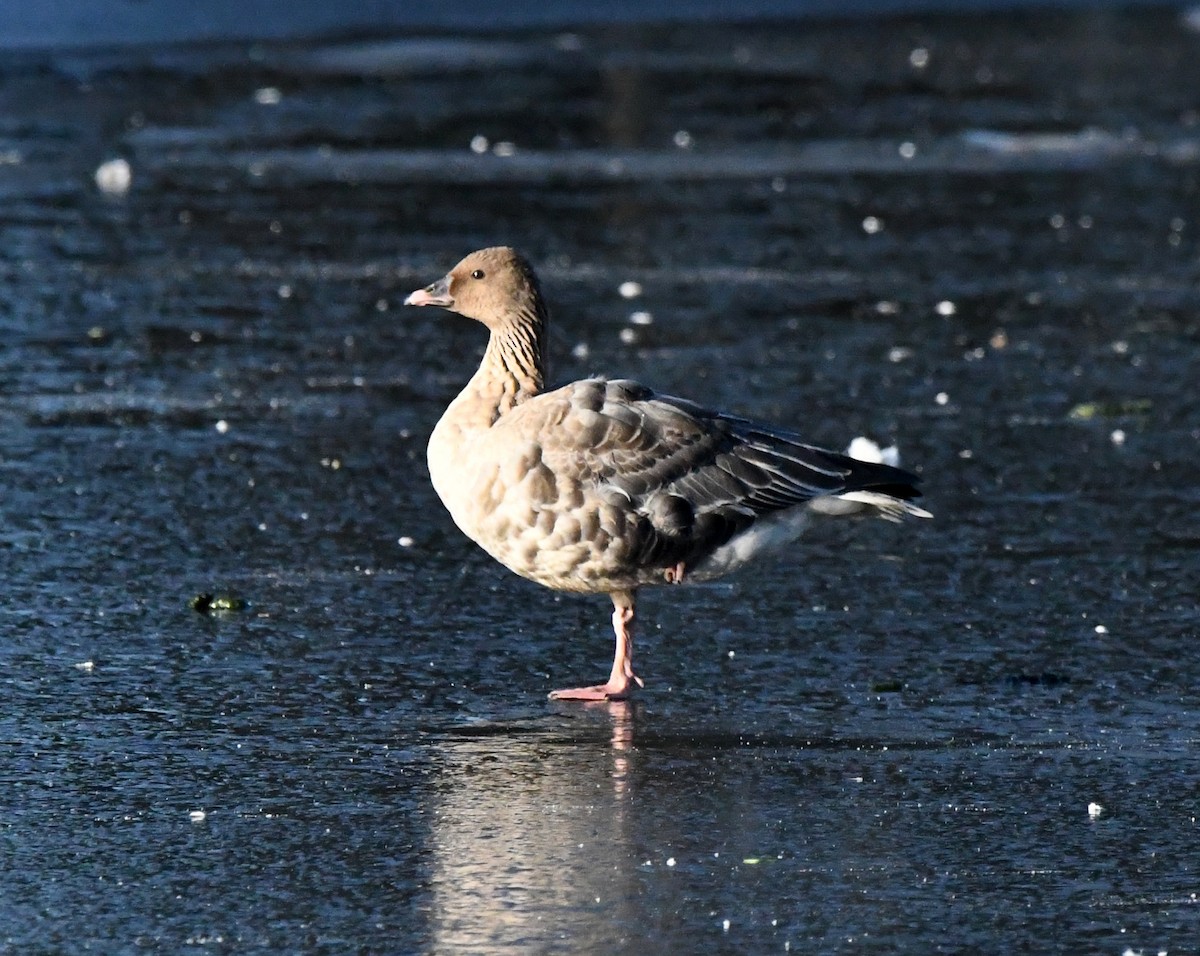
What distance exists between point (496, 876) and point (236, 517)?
3499 millimetres

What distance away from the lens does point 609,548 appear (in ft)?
21.4

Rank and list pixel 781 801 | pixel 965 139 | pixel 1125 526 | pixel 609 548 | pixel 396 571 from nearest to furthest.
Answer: pixel 781 801
pixel 609 548
pixel 396 571
pixel 1125 526
pixel 965 139

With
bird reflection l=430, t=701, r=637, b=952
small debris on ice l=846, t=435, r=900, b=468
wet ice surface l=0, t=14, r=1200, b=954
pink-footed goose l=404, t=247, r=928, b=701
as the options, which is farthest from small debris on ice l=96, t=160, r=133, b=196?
bird reflection l=430, t=701, r=637, b=952

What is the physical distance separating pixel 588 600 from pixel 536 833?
238cm

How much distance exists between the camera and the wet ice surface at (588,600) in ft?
16.8

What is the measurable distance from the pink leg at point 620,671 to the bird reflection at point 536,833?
0.04m

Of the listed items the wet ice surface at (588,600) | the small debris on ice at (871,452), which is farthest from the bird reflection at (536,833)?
the small debris on ice at (871,452)

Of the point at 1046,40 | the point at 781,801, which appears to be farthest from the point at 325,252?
the point at 1046,40

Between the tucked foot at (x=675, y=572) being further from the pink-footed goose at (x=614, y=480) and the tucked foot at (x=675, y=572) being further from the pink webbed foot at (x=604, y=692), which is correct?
the pink webbed foot at (x=604, y=692)

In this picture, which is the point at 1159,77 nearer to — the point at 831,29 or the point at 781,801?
the point at 831,29

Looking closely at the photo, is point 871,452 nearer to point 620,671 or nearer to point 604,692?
point 620,671

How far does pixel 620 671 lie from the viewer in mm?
6574

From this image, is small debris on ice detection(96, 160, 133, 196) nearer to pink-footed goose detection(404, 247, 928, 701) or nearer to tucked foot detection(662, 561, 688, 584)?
pink-footed goose detection(404, 247, 928, 701)

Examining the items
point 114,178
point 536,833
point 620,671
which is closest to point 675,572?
point 620,671
